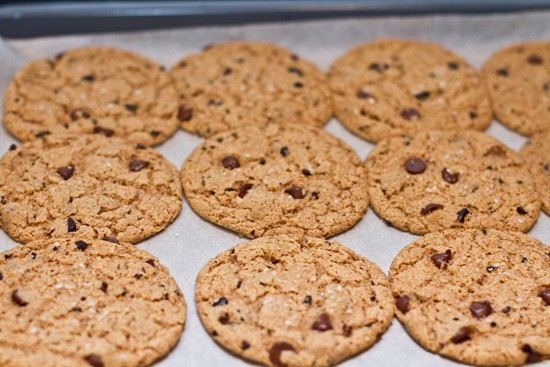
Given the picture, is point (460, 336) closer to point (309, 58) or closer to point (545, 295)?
point (545, 295)

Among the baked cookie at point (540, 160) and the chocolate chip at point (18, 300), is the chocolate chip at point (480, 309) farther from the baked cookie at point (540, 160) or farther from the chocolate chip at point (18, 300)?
the chocolate chip at point (18, 300)

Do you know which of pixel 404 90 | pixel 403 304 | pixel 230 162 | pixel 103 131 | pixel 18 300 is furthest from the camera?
pixel 404 90

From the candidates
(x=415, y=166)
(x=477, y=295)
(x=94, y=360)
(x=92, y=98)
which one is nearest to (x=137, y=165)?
(x=92, y=98)

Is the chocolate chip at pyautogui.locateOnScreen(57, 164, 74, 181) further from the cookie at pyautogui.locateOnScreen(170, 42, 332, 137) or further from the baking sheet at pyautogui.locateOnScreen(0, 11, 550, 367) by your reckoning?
the cookie at pyautogui.locateOnScreen(170, 42, 332, 137)

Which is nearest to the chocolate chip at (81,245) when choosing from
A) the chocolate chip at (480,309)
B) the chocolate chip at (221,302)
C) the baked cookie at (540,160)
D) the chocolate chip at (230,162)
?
the chocolate chip at (221,302)

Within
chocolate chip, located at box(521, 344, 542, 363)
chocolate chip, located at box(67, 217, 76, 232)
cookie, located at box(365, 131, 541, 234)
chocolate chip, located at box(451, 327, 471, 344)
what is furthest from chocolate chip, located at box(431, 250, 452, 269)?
chocolate chip, located at box(67, 217, 76, 232)
